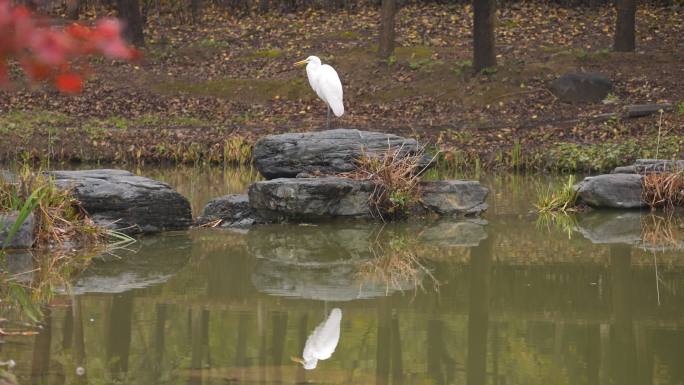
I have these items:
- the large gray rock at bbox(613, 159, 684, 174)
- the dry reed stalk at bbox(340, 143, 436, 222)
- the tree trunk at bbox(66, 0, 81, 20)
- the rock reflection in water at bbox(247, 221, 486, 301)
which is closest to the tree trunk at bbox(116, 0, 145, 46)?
the tree trunk at bbox(66, 0, 81, 20)

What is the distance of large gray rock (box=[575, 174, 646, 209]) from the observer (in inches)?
542

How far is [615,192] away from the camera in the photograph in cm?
1378

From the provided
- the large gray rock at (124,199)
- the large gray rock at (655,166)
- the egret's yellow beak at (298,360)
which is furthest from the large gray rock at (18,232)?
the large gray rock at (655,166)

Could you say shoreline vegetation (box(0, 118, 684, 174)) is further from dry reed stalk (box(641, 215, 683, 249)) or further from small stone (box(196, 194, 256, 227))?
small stone (box(196, 194, 256, 227))

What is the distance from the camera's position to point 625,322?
7.75 m

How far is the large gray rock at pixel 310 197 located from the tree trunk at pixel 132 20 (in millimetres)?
14441

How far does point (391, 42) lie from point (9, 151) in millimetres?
8834

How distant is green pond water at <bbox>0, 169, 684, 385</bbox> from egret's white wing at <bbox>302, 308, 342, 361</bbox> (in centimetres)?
2

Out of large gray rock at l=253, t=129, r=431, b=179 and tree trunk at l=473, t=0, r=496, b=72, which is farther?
tree trunk at l=473, t=0, r=496, b=72

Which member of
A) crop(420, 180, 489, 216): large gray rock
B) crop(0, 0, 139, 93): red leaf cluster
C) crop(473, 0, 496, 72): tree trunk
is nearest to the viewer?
crop(0, 0, 139, 93): red leaf cluster

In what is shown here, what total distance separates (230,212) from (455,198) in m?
2.86

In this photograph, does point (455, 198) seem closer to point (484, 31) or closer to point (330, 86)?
point (330, 86)

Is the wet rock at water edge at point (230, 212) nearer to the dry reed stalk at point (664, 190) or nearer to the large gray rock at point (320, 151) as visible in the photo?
the large gray rock at point (320, 151)

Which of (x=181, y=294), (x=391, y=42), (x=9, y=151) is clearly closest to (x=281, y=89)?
(x=391, y=42)
